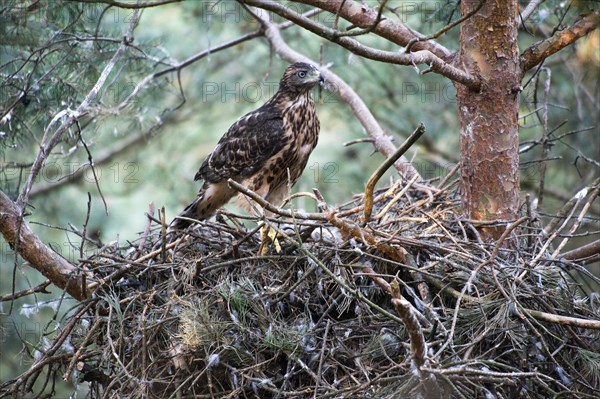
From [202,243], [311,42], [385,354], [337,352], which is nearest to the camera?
[385,354]

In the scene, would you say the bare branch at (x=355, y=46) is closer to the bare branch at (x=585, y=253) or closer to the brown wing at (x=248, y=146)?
the bare branch at (x=585, y=253)

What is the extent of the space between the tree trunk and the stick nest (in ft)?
0.56

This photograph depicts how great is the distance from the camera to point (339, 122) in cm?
961

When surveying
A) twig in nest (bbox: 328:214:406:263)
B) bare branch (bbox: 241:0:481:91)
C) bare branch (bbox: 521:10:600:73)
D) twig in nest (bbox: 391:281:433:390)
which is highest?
bare branch (bbox: 241:0:481:91)

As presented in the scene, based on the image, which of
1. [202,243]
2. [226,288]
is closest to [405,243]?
[226,288]

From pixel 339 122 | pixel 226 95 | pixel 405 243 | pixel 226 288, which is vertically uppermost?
pixel 226 95

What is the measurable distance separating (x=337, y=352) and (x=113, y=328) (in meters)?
1.14

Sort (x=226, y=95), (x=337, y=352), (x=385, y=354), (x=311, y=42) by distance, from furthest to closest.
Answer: (x=226, y=95) < (x=311, y=42) < (x=337, y=352) < (x=385, y=354)

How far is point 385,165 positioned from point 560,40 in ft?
5.00

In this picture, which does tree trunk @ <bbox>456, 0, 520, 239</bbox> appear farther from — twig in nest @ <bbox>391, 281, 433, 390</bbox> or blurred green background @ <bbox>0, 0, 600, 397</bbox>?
twig in nest @ <bbox>391, 281, 433, 390</bbox>

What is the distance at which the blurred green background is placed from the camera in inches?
211

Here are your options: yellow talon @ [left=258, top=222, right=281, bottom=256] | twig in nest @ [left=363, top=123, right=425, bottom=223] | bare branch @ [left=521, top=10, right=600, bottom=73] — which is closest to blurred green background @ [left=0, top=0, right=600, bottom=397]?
bare branch @ [left=521, top=10, right=600, bottom=73]

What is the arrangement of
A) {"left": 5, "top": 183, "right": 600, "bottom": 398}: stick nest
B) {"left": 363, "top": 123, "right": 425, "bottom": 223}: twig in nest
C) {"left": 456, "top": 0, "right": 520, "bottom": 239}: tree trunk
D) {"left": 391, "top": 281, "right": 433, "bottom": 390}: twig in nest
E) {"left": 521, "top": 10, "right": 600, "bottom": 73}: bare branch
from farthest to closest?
{"left": 456, "top": 0, "right": 520, "bottom": 239}: tree trunk < {"left": 521, "top": 10, "right": 600, "bottom": 73}: bare branch < {"left": 5, "top": 183, "right": 600, "bottom": 398}: stick nest < {"left": 363, "top": 123, "right": 425, "bottom": 223}: twig in nest < {"left": 391, "top": 281, "right": 433, "bottom": 390}: twig in nest

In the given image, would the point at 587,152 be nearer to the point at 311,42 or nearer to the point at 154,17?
the point at 311,42
